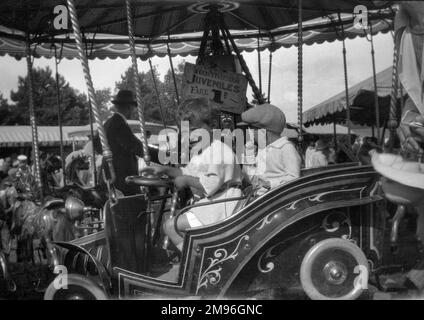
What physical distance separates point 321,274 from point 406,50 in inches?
52.0

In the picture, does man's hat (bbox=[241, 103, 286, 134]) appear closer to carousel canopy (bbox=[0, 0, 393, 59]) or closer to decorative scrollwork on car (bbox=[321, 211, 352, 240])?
decorative scrollwork on car (bbox=[321, 211, 352, 240])

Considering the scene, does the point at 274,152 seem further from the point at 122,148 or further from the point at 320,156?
the point at 320,156

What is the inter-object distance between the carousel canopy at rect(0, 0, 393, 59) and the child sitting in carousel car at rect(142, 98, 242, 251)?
1.48 meters

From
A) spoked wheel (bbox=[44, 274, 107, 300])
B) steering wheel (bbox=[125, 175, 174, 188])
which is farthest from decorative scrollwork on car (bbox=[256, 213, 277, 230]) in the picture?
spoked wheel (bbox=[44, 274, 107, 300])

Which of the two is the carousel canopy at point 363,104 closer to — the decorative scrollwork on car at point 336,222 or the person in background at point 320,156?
the person in background at point 320,156

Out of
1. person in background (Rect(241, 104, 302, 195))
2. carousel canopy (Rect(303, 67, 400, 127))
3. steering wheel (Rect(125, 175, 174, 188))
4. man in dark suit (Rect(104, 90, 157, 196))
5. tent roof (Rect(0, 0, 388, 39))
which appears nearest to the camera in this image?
steering wheel (Rect(125, 175, 174, 188))

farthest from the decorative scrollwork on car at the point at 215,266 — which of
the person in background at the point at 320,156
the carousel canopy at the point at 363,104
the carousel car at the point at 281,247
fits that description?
the carousel canopy at the point at 363,104

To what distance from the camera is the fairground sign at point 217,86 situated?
493 cm

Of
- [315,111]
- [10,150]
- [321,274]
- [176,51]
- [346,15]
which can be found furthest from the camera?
[10,150]

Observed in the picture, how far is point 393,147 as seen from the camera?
2682 mm

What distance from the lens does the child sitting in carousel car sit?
9.70 ft

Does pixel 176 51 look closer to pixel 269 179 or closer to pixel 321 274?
pixel 269 179

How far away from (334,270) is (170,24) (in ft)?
14.0

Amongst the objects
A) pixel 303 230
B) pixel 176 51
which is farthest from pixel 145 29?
pixel 303 230
